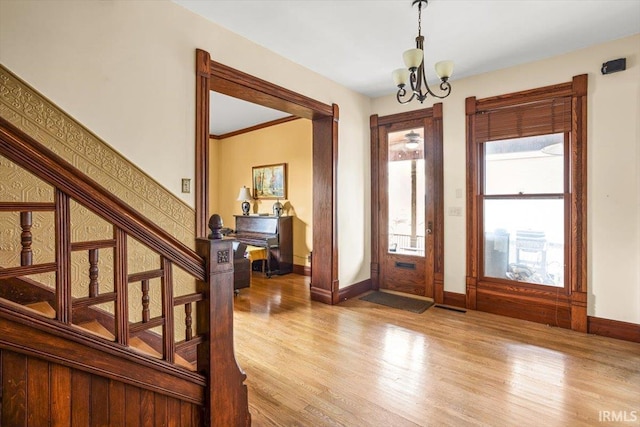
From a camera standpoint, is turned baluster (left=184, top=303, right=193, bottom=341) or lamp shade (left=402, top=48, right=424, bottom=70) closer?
turned baluster (left=184, top=303, right=193, bottom=341)

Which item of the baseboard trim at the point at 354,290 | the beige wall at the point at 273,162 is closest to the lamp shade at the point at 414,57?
the baseboard trim at the point at 354,290

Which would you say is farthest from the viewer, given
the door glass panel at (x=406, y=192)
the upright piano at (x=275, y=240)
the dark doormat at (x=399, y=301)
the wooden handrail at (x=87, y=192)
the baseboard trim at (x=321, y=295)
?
the upright piano at (x=275, y=240)

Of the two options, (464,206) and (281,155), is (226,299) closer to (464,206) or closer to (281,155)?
(464,206)

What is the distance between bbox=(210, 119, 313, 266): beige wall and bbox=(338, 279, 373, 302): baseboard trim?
1.39 m

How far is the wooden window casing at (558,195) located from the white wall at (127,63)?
8.63 ft

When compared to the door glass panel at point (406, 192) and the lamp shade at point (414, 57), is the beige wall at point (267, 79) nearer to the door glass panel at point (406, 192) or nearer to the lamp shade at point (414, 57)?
the door glass panel at point (406, 192)

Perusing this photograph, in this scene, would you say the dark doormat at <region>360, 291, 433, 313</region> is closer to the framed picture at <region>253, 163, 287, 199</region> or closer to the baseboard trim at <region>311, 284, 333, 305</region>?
the baseboard trim at <region>311, 284, 333, 305</region>

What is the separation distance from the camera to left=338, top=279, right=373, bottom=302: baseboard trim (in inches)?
164

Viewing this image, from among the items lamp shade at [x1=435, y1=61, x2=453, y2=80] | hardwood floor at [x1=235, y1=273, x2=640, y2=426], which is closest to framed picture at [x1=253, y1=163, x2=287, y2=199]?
hardwood floor at [x1=235, y1=273, x2=640, y2=426]

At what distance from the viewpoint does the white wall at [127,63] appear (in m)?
1.84

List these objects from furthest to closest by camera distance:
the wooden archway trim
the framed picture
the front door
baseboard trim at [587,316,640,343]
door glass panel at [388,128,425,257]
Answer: the framed picture → door glass panel at [388,128,425,257] → the front door → baseboard trim at [587,316,640,343] → the wooden archway trim

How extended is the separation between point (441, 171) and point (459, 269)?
1248 millimetres

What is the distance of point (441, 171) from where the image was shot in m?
4.07

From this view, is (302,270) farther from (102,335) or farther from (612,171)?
(102,335)
